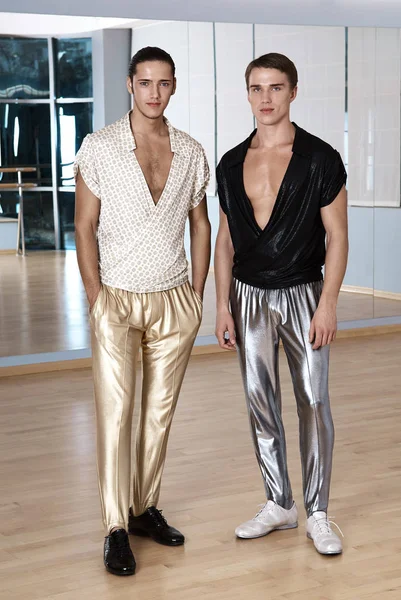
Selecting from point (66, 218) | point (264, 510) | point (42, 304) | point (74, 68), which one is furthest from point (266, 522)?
point (74, 68)

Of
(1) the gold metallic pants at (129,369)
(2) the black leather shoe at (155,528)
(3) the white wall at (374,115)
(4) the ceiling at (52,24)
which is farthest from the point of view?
(3) the white wall at (374,115)

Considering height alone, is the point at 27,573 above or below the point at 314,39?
below

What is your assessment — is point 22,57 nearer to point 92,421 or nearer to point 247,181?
point 92,421

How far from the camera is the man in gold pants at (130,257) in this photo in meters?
3.39

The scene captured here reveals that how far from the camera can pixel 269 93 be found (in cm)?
341

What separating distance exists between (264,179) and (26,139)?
342cm

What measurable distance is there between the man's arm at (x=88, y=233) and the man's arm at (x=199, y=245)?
0.35 metres

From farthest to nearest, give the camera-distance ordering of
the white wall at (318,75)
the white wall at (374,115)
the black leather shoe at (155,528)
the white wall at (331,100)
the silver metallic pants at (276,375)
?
the white wall at (374,115) → the white wall at (318,75) → the white wall at (331,100) → the black leather shoe at (155,528) → the silver metallic pants at (276,375)

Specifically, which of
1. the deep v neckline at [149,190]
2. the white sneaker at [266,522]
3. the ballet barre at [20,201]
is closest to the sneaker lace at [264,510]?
the white sneaker at [266,522]

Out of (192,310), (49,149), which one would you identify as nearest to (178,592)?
(192,310)

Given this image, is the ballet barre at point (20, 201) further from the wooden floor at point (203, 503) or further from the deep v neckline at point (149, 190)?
the deep v neckline at point (149, 190)

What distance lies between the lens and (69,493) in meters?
4.23

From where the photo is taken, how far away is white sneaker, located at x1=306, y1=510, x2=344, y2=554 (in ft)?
11.5

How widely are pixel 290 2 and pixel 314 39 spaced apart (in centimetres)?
32
